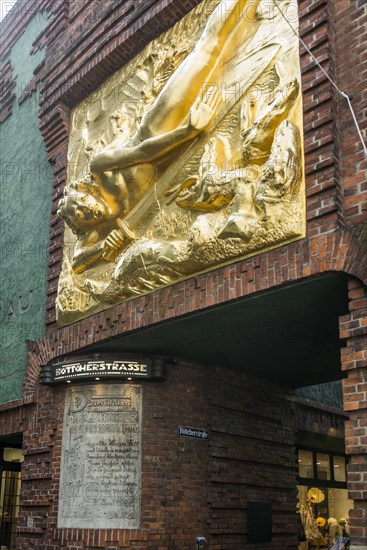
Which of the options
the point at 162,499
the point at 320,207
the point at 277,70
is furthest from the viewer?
the point at 162,499

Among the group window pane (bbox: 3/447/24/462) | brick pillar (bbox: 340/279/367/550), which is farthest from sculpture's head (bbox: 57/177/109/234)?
window pane (bbox: 3/447/24/462)

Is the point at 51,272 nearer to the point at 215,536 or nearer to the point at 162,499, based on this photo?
the point at 162,499

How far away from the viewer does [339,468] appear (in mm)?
15875

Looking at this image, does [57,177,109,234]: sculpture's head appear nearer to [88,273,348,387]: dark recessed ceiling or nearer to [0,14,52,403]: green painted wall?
[0,14,52,403]: green painted wall

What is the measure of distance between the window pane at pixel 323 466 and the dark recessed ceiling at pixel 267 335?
3.14 meters

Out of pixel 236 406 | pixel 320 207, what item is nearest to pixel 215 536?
pixel 236 406

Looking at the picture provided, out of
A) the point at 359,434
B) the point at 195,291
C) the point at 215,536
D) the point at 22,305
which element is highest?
the point at 22,305

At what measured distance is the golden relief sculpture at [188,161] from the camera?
8.49 metres

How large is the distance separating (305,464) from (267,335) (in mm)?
5271

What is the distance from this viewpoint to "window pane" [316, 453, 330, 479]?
14.9 meters

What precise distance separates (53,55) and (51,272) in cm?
464

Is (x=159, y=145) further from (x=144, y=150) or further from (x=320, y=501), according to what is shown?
(x=320, y=501)

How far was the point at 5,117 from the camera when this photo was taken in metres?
16.0

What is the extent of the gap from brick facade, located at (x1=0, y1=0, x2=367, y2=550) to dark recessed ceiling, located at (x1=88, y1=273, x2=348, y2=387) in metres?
0.27
